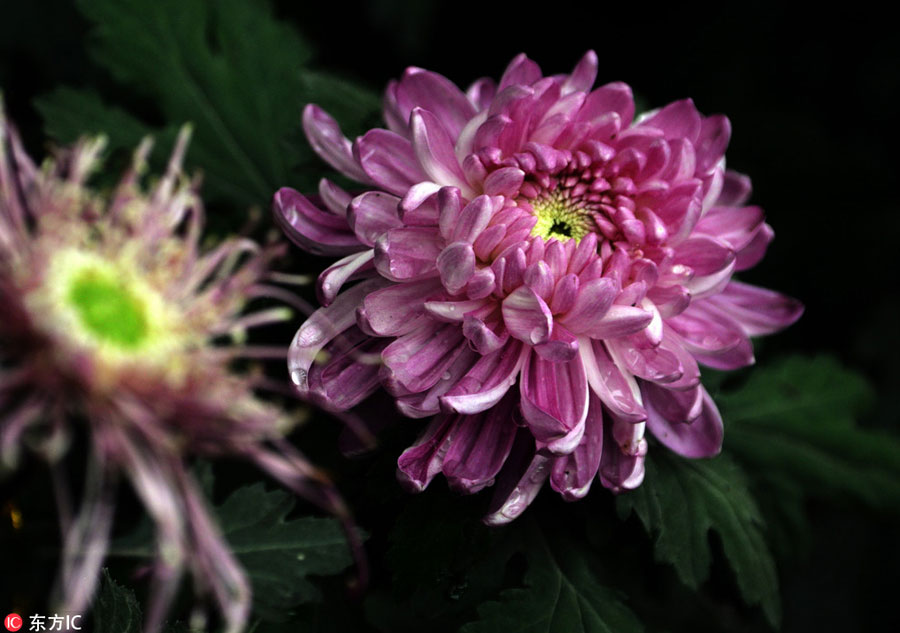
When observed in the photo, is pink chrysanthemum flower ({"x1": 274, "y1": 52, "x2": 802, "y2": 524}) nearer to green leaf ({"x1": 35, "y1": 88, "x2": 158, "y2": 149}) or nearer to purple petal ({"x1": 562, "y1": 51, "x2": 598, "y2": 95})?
purple petal ({"x1": 562, "y1": 51, "x2": 598, "y2": 95})

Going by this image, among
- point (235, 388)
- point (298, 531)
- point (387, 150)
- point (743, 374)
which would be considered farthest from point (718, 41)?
point (235, 388)

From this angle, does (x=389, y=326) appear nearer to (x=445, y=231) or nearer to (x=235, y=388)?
(x=445, y=231)

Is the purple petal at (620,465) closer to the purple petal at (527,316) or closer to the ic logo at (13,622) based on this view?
the purple petal at (527,316)

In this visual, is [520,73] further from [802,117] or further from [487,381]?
[802,117]

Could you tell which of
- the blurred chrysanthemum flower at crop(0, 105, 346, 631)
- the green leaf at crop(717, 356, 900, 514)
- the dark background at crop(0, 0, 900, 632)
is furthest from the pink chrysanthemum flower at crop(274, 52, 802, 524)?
the dark background at crop(0, 0, 900, 632)

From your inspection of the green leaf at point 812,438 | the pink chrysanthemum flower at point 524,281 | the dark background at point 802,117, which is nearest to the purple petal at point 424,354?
the pink chrysanthemum flower at point 524,281

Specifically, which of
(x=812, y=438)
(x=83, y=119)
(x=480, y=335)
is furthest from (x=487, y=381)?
(x=812, y=438)
